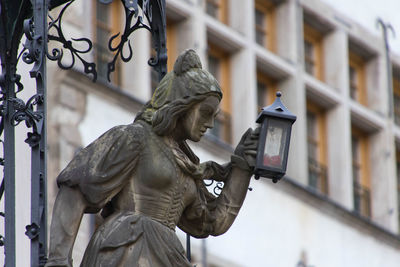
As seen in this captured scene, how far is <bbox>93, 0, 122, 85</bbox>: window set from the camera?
121ft

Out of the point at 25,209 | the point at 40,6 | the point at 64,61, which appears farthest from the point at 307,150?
the point at 40,6

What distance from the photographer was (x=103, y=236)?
46.8ft

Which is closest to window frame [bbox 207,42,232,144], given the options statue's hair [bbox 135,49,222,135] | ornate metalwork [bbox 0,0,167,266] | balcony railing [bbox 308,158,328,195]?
balcony railing [bbox 308,158,328,195]

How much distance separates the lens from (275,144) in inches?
585

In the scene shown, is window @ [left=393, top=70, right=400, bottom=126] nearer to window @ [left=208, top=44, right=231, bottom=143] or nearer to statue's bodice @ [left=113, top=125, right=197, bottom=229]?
window @ [left=208, top=44, right=231, bottom=143]

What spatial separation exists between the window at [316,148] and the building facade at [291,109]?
3 cm

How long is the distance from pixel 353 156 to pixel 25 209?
2014 cm

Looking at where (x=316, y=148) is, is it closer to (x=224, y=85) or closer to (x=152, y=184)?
(x=224, y=85)

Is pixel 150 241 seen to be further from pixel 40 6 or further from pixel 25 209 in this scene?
pixel 25 209

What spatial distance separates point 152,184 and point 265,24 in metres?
29.0

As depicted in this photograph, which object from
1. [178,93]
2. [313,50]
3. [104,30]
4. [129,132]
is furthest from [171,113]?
[313,50]

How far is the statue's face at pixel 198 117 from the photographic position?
14.6 meters

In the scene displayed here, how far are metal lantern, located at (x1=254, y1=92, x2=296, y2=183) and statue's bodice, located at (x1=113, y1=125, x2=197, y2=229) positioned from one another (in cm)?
60

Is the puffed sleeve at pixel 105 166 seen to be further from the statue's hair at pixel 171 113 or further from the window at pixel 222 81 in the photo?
the window at pixel 222 81
